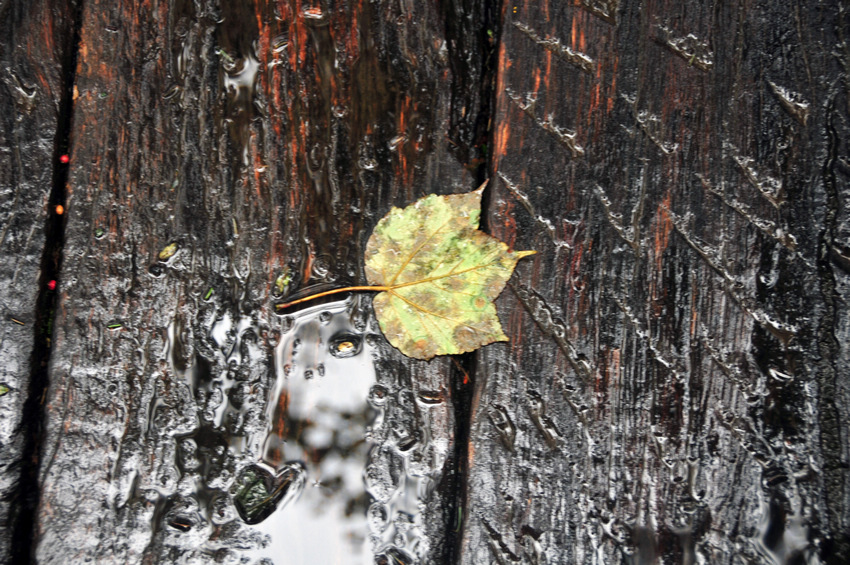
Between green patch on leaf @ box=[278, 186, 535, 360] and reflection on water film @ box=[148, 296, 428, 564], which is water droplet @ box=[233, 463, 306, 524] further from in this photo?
green patch on leaf @ box=[278, 186, 535, 360]

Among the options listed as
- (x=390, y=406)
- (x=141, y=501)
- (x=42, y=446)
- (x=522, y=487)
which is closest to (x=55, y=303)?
(x=42, y=446)

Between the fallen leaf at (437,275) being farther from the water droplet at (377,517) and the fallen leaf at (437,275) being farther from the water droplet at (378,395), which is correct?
the water droplet at (377,517)

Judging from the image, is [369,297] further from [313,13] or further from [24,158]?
[24,158]

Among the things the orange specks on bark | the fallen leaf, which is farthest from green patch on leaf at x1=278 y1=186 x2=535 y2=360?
the orange specks on bark

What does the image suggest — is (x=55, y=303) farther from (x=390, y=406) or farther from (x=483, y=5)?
(x=483, y=5)

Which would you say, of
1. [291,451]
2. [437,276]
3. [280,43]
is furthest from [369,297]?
[280,43]

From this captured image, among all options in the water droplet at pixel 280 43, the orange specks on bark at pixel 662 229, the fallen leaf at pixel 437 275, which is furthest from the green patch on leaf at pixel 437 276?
the water droplet at pixel 280 43
